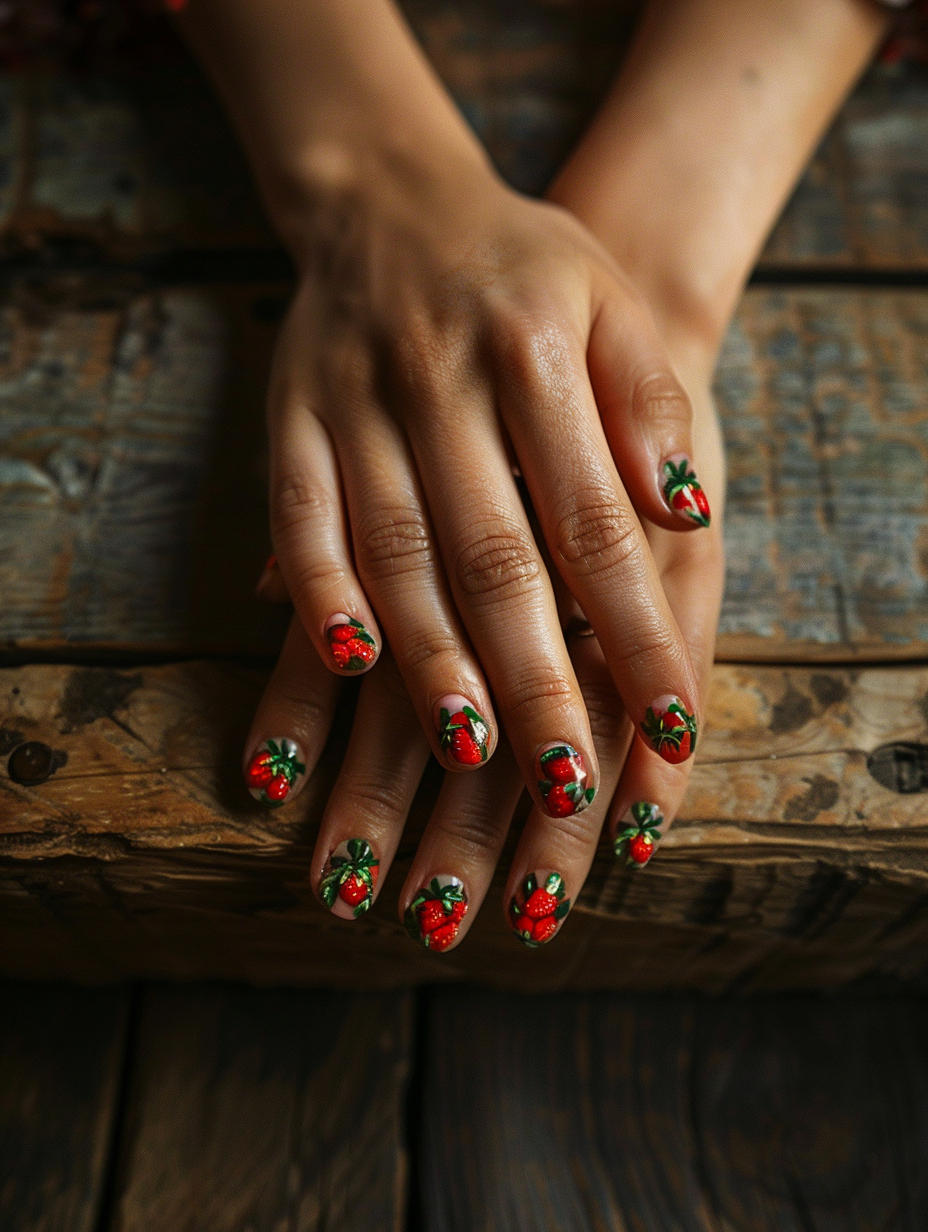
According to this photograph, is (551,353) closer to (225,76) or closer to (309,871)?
(309,871)

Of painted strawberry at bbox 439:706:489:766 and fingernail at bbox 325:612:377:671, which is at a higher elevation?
fingernail at bbox 325:612:377:671

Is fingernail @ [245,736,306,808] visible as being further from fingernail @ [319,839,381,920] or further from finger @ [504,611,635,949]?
finger @ [504,611,635,949]

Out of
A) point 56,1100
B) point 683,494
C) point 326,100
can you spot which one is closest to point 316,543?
point 683,494

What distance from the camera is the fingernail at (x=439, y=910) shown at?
648 millimetres

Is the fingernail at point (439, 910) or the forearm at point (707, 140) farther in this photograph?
the forearm at point (707, 140)

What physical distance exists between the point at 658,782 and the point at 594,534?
17 cm

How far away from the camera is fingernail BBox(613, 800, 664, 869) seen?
2.16 feet

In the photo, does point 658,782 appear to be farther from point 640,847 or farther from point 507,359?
point 507,359

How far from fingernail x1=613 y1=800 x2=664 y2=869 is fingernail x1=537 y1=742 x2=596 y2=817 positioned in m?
0.06

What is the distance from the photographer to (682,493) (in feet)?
2.23

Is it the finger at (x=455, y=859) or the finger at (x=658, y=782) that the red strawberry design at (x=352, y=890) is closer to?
the finger at (x=455, y=859)

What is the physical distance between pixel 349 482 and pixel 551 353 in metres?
0.18


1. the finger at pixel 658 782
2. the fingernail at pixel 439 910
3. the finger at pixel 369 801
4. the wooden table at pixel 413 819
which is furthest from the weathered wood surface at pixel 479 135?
the fingernail at pixel 439 910

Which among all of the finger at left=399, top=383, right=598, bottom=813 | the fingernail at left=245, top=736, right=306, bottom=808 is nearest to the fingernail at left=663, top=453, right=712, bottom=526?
the finger at left=399, top=383, right=598, bottom=813
